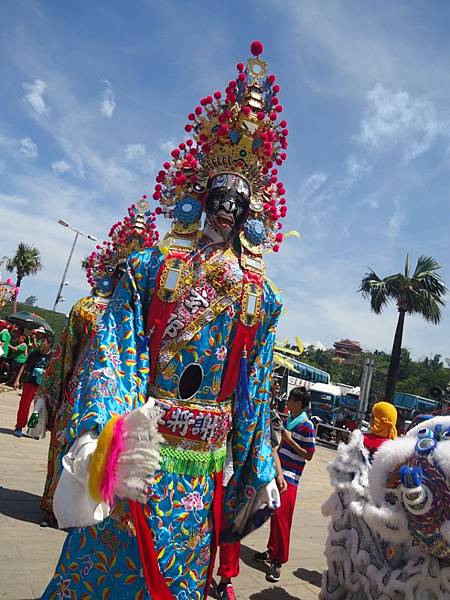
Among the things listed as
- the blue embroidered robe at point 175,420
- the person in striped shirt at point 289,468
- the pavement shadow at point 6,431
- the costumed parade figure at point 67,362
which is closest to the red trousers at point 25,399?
the pavement shadow at point 6,431

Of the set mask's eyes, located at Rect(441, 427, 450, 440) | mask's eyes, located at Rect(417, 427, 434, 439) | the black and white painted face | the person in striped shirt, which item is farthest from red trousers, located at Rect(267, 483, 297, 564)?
the black and white painted face

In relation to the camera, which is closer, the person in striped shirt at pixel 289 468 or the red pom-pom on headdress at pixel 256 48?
the red pom-pom on headdress at pixel 256 48

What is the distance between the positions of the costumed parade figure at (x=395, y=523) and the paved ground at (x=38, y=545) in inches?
30.5

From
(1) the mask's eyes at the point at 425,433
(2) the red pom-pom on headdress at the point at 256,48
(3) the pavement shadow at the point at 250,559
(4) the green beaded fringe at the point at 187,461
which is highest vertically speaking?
(2) the red pom-pom on headdress at the point at 256,48

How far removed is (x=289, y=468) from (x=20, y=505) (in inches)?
92.6

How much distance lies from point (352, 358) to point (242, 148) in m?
99.3

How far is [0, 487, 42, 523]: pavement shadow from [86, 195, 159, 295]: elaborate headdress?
Answer: 6.76ft

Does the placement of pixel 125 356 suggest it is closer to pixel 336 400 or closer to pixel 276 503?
pixel 276 503

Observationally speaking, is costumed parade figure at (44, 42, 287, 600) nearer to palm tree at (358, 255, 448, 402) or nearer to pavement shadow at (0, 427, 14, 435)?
pavement shadow at (0, 427, 14, 435)

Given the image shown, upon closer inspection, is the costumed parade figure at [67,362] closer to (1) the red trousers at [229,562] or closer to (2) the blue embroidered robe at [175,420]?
(1) the red trousers at [229,562]

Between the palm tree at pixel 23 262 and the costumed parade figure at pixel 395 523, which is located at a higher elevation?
the palm tree at pixel 23 262

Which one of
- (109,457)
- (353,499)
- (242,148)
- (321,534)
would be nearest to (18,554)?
(353,499)

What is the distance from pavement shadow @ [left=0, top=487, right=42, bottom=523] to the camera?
417 cm

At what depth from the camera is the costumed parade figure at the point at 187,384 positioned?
157 cm
